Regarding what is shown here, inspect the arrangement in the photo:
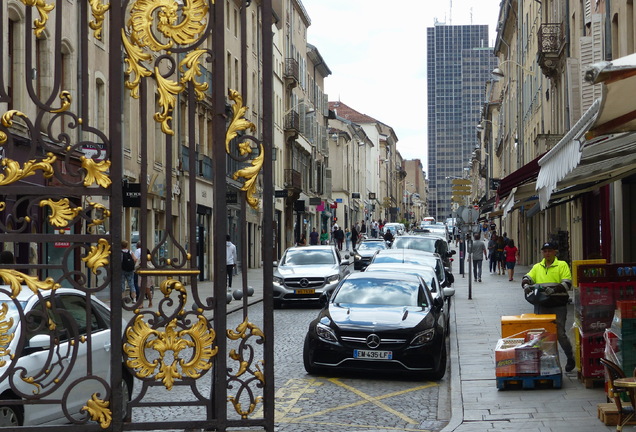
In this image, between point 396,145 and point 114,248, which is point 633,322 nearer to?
point 114,248

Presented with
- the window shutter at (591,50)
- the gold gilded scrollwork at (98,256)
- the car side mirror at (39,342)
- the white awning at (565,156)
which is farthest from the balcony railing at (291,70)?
the gold gilded scrollwork at (98,256)

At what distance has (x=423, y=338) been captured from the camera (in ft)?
47.4

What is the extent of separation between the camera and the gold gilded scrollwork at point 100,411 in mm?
6270

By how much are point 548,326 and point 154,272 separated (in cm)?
805

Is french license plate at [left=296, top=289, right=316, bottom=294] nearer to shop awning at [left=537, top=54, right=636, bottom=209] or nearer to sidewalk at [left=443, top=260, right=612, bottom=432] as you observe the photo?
sidewalk at [left=443, top=260, right=612, bottom=432]

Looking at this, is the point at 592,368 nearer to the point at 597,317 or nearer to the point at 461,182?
the point at 597,317

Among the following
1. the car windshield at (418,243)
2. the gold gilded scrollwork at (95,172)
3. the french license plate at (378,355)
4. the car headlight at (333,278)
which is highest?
the gold gilded scrollwork at (95,172)

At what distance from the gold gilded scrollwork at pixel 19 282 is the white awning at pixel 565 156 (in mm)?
3998

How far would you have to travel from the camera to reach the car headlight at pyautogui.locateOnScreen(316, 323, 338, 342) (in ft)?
47.8

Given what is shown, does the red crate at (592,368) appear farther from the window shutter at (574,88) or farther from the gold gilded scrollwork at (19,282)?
the window shutter at (574,88)

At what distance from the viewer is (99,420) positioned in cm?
629

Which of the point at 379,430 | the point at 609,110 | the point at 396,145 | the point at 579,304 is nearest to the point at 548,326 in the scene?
the point at 579,304

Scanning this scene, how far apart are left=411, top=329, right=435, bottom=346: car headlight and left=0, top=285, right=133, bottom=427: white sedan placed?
213 inches

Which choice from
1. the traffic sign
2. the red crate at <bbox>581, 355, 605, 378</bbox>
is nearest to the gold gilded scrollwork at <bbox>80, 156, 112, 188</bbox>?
the red crate at <bbox>581, 355, 605, 378</bbox>
